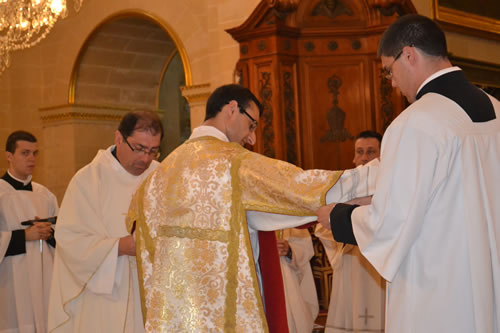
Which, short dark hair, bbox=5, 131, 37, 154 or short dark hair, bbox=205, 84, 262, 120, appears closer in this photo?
short dark hair, bbox=205, 84, 262, 120

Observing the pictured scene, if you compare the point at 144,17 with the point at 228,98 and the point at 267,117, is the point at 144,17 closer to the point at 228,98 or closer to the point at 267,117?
the point at 267,117

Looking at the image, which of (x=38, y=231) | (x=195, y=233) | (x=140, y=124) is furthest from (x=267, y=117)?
(x=195, y=233)

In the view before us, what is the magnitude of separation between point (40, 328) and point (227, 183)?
388cm

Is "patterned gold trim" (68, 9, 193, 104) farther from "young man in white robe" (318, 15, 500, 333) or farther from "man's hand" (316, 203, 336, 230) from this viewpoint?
"young man in white robe" (318, 15, 500, 333)

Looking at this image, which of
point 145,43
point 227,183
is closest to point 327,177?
point 227,183

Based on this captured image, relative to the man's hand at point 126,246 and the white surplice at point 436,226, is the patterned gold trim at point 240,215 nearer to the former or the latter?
the white surplice at point 436,226

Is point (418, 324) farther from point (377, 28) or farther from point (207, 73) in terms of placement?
point (207, 73)

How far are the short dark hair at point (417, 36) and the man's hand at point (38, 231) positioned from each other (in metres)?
4.16

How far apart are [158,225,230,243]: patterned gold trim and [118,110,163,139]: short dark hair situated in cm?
110

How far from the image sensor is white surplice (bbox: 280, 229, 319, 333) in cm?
550

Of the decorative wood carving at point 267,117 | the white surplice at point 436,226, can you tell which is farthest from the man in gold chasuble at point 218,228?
the decorative wood carving at point 267,117

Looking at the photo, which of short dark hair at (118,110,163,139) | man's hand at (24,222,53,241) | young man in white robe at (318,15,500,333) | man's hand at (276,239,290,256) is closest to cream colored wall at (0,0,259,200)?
man's hand at (24,222,53,241)

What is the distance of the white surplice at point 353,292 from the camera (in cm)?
577

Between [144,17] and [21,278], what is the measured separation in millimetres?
5597
